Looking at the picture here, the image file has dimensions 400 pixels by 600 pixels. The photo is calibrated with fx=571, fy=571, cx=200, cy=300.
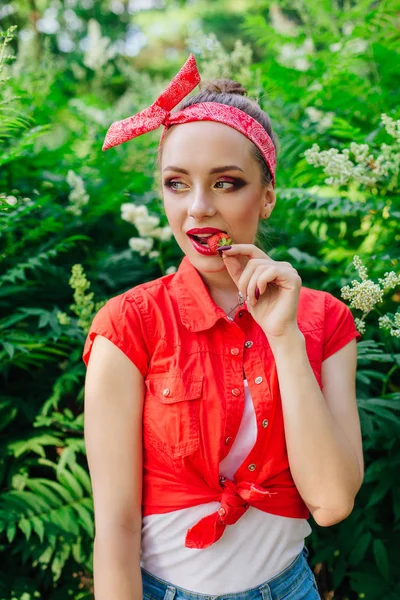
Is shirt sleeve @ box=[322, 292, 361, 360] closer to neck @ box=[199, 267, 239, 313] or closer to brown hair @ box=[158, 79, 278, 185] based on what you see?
neck @ box=[199, 267, 239, 313]

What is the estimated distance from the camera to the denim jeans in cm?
185

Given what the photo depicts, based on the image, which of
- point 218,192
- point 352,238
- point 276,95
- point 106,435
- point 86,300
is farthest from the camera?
point 276,95

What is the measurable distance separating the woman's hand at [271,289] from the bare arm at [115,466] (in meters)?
0.45

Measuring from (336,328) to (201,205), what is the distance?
688mm

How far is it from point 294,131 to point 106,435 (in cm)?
247

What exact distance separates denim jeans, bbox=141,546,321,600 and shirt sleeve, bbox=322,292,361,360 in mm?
755

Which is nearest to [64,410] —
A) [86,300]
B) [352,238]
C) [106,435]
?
[86,300]

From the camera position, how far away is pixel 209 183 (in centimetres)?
193

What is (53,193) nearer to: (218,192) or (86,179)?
(86,179)

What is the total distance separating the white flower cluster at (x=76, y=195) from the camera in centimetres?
336

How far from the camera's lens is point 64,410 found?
2875 mm

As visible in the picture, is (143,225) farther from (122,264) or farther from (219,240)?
(219,240)

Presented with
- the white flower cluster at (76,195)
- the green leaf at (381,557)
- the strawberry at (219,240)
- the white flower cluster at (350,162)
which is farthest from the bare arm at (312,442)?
the white flower cluster at (76,195)

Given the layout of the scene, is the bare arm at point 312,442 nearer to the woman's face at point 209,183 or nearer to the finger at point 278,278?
the finger at point 278,278
